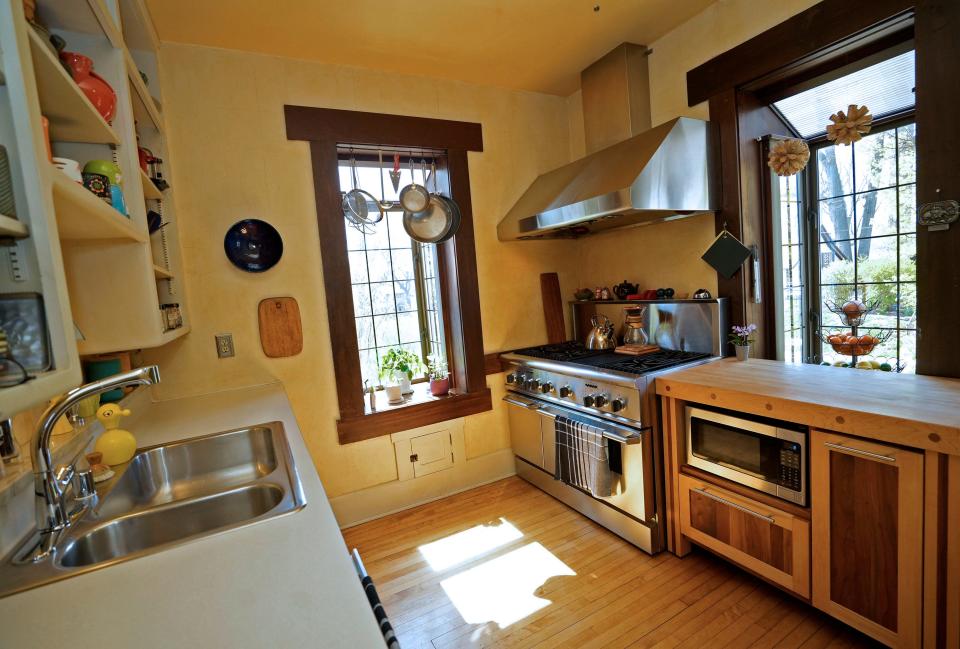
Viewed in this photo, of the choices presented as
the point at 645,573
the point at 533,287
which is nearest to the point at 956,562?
the point at 645,573

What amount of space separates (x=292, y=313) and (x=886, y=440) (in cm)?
257

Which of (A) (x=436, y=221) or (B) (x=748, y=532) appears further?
(A) (x=436, y=221)

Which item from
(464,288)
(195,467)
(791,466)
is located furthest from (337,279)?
(791,466)

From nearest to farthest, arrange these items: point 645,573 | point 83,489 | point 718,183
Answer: point 83,489, point 645,573, point 718,183

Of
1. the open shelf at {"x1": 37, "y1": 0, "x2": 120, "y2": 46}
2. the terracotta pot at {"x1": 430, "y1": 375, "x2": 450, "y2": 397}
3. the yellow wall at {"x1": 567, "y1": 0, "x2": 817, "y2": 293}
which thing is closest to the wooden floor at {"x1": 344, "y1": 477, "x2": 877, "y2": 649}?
the terracotta pot at {"x1": 430, "y1": 375, "x2": 450, "y2": 397}

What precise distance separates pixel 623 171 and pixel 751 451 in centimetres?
137

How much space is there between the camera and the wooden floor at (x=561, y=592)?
1.68 metres

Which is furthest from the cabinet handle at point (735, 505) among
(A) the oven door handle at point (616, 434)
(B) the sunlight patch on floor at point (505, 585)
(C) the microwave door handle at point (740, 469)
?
(B) the sunlight patch on floor at point (505, 585)

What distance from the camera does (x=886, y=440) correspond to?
1354 mm

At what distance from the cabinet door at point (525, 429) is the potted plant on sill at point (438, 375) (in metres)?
0.43

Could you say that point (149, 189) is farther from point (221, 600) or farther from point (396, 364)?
point (221, 600)

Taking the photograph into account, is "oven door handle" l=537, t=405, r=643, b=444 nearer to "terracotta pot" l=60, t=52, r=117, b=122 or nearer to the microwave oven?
the microwave oven

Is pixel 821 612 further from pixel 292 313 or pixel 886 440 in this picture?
pixel 292 313

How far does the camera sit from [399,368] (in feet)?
9.34
